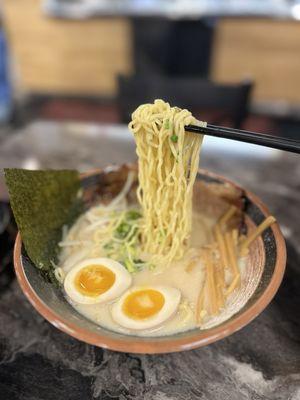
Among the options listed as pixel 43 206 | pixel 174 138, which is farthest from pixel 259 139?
pixel 43 206

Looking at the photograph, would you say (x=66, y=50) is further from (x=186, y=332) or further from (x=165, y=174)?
(x=186, y=332)

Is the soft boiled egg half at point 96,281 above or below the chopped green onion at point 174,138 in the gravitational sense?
below

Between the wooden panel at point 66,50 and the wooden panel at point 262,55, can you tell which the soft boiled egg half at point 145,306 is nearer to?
the wooden panel at point 262,55

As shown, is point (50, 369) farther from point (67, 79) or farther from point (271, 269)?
point (67, 79)

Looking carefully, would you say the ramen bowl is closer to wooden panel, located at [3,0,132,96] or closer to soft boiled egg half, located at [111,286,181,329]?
soft boiled egg half, located at [111,286,181,329]

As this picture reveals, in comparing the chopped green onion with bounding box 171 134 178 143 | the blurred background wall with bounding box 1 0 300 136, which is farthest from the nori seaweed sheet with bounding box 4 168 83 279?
the blurred background wall with bounding box 1 0 300 136

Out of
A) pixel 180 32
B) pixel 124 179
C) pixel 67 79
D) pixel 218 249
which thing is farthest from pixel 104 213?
pixel 67 79

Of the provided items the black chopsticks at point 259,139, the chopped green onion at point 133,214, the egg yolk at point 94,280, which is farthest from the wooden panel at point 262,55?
the egg yolk at point 94,280
